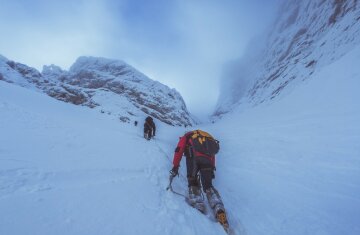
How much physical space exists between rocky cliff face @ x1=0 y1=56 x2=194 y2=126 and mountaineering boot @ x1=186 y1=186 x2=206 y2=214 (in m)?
45.5

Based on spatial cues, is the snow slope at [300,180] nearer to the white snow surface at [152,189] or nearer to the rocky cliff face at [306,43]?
the white snow surface at [152,189]

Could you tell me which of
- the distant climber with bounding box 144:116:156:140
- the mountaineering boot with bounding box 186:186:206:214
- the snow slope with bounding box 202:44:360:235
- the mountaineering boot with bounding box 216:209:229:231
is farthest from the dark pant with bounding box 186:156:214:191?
the distant climber with bounding box 144:116:156:140

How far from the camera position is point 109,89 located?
136m

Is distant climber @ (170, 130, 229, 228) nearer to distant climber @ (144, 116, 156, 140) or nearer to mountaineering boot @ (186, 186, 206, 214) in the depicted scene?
mountaineering boot @ (186, 186, 206, 214)

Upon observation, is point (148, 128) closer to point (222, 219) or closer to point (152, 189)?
point (152, 189)

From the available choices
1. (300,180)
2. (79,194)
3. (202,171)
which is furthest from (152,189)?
(300,180)

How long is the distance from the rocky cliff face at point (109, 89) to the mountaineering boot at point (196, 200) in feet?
149

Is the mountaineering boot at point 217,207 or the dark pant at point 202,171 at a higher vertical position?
the dark pant at point 202,171

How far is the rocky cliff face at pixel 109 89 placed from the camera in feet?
264

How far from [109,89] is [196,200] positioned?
139 meters

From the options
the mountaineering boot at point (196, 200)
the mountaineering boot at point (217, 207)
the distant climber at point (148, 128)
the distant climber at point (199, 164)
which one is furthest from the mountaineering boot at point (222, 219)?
the distant climber at point (148, 128)

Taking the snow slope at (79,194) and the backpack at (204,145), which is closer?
the snow slope at (79,194)

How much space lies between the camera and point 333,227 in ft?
12.8

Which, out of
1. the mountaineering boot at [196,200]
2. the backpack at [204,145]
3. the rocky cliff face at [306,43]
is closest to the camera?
the mountaineering boot at [196,200]
